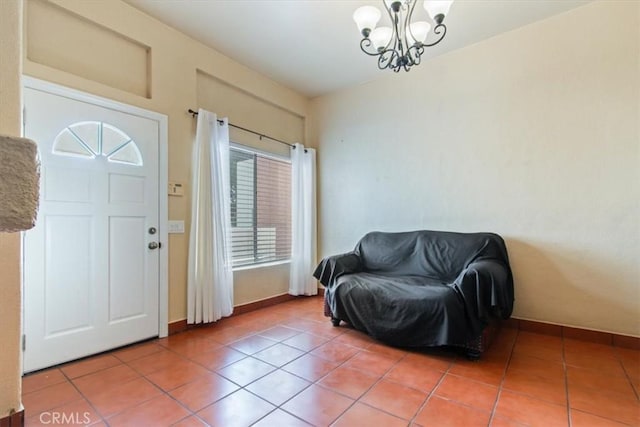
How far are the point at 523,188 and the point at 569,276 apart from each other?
89 cm

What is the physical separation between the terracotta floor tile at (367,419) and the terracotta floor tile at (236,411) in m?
0.41

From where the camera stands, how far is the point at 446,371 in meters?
2.15

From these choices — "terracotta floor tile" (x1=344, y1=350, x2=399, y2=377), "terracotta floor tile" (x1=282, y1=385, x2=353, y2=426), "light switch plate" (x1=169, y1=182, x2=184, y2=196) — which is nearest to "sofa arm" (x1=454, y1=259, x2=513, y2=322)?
"terracotta floor tile" (x1=344, y1=350, x2=399, y2=377)

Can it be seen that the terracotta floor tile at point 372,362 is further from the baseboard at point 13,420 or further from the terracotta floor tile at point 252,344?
the baseboard at point 13,420

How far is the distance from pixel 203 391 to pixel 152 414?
298mm

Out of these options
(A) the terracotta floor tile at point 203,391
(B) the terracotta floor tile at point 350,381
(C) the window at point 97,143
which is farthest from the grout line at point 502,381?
(C) the window at point 97,143

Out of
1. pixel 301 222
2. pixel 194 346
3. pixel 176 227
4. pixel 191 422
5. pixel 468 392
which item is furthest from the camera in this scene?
pixel 301 222

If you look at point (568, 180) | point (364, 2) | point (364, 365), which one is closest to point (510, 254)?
point (568, 180)

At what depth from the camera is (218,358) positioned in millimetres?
2350

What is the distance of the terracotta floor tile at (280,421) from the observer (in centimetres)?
157

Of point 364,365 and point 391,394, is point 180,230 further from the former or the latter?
point 391,394

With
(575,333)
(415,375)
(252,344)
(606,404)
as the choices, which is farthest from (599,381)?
(252,344)

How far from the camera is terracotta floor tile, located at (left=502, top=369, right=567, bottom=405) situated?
1.82 m

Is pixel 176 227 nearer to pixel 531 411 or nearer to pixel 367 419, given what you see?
pixel 367 419
